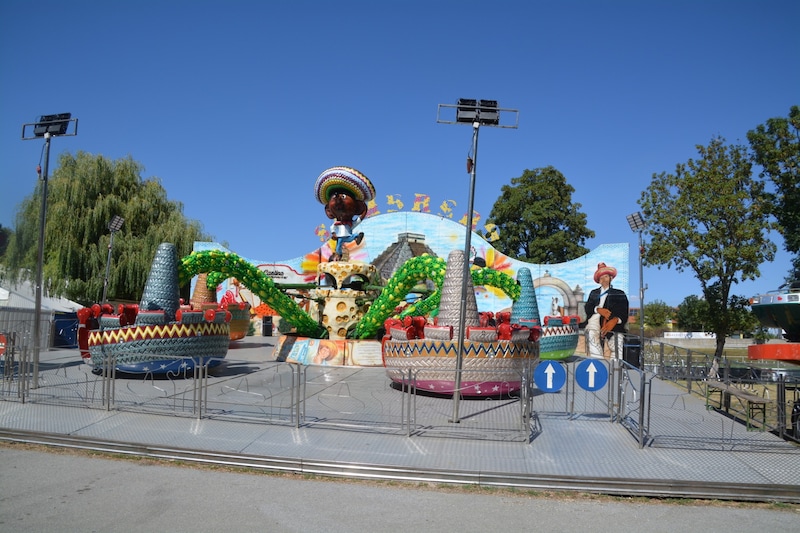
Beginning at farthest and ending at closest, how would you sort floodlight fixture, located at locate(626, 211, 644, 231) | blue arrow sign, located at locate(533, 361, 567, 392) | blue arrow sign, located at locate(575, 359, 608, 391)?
1. floodlight fixture, located at locate(626, 211, 644, 231)
2. blue arrow sign, located at locate(575, 359, 608, 391)
3. blue arrow sign, located at locate(533, 361, 567, 392)

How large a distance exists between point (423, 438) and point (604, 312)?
55.6ft

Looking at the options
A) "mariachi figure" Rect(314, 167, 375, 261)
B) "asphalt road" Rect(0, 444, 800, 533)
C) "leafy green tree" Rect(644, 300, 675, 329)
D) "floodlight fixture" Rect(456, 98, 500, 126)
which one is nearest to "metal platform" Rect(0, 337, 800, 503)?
"asphalt road" Rect(0, 444, 800, 533)

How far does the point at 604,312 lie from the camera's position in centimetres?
2327

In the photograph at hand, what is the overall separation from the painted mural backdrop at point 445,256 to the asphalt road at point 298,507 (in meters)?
19.1

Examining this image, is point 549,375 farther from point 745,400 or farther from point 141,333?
point 141,333

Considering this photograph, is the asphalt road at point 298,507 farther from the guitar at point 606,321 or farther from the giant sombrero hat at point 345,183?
the guitar at point 606,321

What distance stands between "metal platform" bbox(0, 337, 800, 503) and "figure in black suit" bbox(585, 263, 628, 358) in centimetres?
1173

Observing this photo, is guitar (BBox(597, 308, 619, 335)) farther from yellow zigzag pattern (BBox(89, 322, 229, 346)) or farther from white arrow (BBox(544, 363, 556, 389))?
yellow zigzag pattern (BBox(89, 322, 229, 346))

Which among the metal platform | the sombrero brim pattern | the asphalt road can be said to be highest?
the sombrero brim pattern

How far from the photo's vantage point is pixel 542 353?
18203 mm

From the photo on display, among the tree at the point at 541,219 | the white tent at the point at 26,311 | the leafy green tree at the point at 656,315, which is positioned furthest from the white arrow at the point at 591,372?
the leafy green tree at the point at 656,315

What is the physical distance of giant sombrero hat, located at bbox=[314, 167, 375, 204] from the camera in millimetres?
17906

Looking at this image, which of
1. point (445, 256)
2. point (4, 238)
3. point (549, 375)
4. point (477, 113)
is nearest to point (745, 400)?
point (549, 375)

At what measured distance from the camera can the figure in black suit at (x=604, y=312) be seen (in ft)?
75.1
